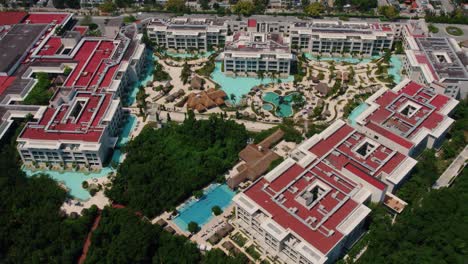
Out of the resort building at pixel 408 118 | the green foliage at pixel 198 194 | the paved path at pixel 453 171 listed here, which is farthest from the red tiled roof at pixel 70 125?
the paved path at pixel 453 171

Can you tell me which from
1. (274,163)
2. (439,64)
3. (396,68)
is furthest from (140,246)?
(396,68)

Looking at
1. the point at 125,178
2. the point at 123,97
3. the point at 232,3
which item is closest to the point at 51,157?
the point at 125,178

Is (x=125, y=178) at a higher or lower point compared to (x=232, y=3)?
lower

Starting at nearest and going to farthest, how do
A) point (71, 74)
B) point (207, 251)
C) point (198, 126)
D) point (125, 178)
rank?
point (207, 251)
point (125, 178)
point (198, 126)
point (71, 74)

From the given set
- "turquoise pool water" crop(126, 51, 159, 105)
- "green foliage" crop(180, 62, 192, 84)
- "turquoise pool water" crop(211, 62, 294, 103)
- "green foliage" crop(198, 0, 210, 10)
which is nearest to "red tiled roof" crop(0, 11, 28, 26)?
"turquoise pool water" crop(126, 51, 159, 105)

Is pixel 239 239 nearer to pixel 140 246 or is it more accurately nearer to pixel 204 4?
pixel 140 246

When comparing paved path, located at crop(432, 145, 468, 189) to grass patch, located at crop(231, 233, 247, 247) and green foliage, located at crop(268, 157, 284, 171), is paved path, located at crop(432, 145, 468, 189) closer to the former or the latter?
green foliage, located at crop(268, 157, 284, 171)

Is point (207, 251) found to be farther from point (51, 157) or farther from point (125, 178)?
point (51, 157)
